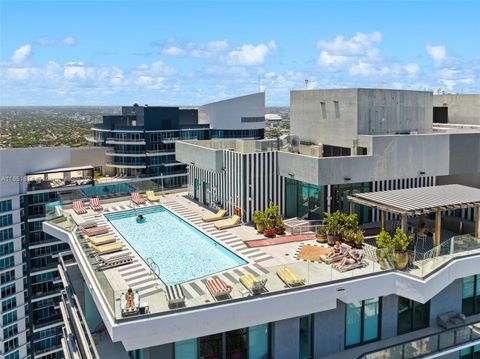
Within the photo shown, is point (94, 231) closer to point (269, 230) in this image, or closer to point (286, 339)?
point (269, 230)

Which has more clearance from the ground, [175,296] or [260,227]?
[260,227]

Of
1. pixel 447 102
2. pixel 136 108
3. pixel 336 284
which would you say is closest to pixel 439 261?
pixel 336 284

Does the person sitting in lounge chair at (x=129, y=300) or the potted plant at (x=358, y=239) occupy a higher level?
the potted plant at (x=358, y=239)

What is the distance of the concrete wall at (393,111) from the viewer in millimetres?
25969

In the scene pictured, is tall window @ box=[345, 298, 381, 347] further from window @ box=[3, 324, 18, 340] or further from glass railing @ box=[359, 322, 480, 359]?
window @ box=[3, 324, 18, 340]

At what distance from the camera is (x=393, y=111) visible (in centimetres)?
2738

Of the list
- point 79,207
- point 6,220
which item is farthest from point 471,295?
point 6,220

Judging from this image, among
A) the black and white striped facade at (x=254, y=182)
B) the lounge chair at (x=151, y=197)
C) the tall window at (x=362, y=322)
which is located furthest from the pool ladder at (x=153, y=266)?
the lounge chair at (x=151, y=197)

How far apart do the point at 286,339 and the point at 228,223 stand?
32.7ft

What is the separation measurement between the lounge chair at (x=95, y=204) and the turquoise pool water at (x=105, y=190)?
823mm

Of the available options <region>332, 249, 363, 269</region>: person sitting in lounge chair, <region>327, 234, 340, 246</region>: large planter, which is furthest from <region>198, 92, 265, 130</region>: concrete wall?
<region>332, 249, 363, 269</region>: person sitting in lounge chair

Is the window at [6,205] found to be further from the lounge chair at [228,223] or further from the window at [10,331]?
the lounge chair at [228,223]

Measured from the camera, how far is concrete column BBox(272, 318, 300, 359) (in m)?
16.7

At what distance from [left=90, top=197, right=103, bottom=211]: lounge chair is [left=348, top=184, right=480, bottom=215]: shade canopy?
665 inches
